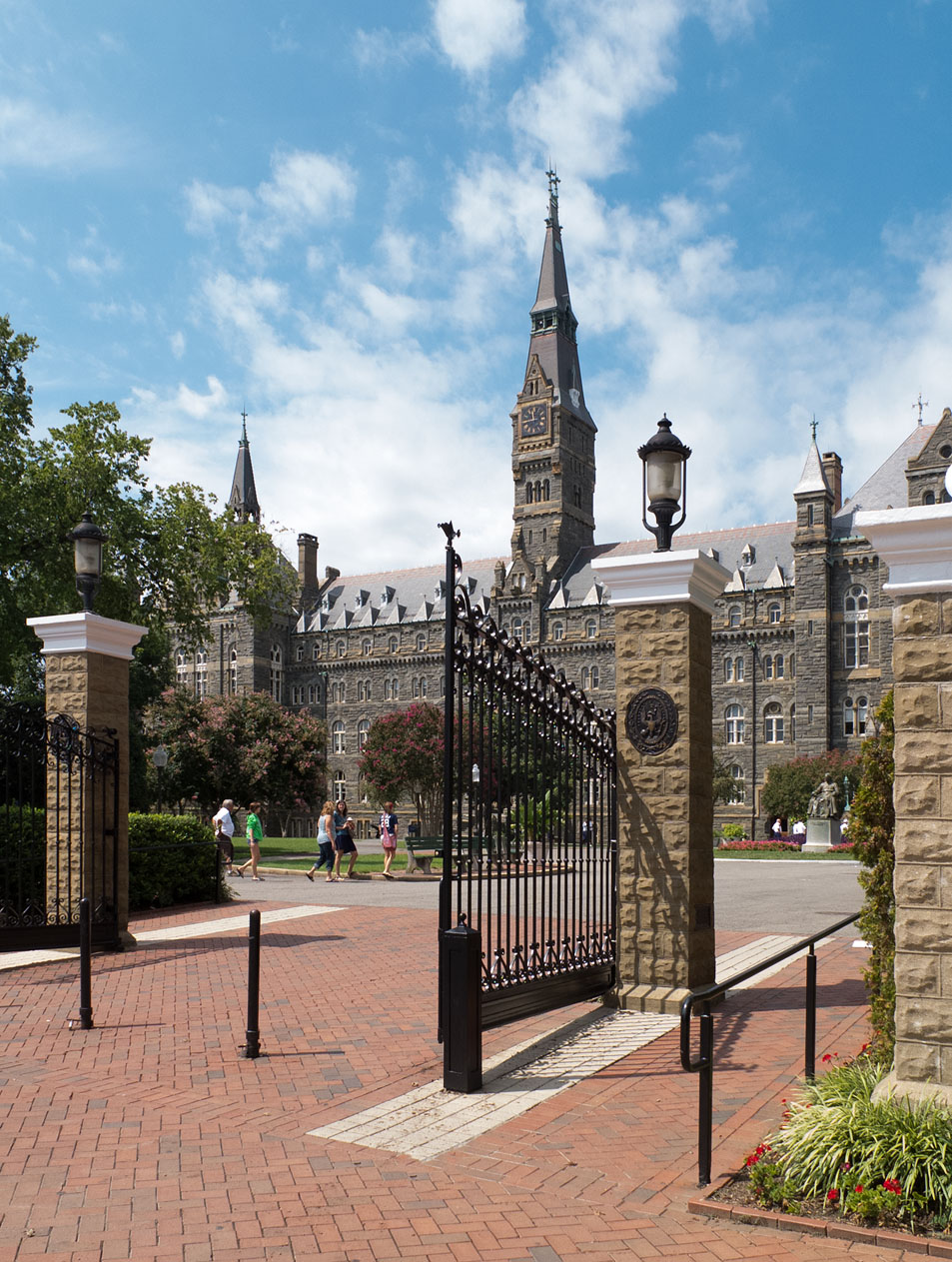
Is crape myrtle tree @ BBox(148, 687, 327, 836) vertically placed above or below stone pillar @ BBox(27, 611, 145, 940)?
below

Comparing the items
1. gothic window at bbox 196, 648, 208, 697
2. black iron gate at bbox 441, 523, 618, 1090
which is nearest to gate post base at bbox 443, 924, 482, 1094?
black iron gate at bbox 441, 523, 618, 1090

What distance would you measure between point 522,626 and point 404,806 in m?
16.0

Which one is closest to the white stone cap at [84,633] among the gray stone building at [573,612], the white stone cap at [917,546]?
the white stone cap at [917,546]

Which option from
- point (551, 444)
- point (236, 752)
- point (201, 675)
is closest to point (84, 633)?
point (236, 752)

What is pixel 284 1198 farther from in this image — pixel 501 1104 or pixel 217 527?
pixel 217 527

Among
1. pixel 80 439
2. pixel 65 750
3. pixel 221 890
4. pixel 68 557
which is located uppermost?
pixel 80 439

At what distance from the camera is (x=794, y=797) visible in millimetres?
54469

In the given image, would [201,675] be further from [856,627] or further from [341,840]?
[341,840]

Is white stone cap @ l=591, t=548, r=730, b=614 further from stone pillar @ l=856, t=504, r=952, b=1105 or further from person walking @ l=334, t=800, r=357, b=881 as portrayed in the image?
person walking @ l=334, t=800, r=357, b=881

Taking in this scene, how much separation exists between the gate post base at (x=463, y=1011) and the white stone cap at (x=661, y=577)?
3327 mm

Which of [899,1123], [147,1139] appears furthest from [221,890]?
[899,1123]

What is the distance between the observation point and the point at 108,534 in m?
23.4

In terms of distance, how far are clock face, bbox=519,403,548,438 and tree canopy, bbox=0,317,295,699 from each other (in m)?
52.2

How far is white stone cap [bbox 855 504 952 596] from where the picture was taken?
535cm
